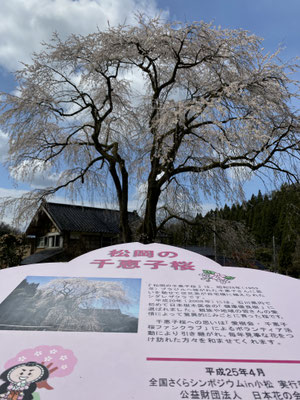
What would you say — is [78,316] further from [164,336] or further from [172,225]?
[172,225]

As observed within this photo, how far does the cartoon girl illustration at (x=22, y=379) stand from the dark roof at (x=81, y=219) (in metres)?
13.0

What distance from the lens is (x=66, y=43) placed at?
28.2 feet

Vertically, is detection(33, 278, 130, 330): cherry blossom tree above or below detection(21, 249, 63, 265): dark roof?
above

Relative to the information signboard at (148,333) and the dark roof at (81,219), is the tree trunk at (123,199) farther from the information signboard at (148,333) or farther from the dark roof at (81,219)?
the information signboard at (148,333)

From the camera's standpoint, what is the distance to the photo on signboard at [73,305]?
1.93 m

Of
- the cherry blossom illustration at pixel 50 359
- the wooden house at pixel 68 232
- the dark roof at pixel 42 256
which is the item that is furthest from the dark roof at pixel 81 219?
the cherry blossom illustration at pixel 50 359

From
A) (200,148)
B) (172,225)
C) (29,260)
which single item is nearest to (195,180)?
(200,148)

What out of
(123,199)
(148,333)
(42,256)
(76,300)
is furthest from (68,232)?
(148,333)

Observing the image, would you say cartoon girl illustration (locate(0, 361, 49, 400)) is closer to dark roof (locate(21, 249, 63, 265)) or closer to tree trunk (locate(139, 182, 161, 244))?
tree trunk (locate(139, 182, 161, 244))

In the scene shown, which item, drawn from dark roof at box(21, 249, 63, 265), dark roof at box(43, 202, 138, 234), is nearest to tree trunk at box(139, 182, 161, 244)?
dark roof at box(43, 202, 138, 234)

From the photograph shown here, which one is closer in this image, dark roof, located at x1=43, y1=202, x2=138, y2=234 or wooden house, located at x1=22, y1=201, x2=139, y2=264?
wooden house, located at x1=22, y1=201, x2=139, y2=264

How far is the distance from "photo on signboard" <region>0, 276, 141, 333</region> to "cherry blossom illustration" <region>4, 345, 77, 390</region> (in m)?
0.15

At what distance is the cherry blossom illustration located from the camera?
165 centimetres

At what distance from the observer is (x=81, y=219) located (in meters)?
16.3
